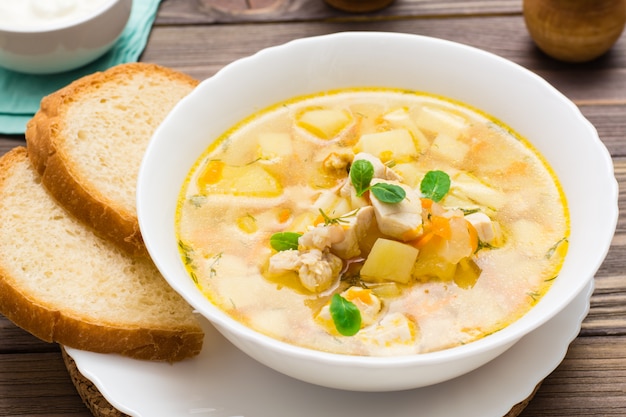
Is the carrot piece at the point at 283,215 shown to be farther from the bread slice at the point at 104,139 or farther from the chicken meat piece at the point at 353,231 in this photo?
the bread slice at the point at 104,139

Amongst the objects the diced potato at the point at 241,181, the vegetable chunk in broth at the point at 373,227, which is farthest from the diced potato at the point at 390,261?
the diced potato at the point at 241,181

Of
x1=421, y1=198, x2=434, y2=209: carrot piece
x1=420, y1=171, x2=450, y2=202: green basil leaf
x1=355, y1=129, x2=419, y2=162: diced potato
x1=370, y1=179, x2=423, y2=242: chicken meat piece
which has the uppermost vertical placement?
x1=370, y1=179, x2=423, y2=242: chicken meat piece

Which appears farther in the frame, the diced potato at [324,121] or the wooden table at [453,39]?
the diced potato at [324,121]

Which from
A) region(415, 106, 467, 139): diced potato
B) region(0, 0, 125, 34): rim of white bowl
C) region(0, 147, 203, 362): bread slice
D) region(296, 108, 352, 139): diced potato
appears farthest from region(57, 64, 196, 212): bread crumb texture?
region(415, 106, 467, 139): diced potato

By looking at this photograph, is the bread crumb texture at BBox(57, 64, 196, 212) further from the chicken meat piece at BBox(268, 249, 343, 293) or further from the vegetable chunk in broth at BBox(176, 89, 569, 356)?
the chicken meat piece at BBox(268, 249, 343, 293)

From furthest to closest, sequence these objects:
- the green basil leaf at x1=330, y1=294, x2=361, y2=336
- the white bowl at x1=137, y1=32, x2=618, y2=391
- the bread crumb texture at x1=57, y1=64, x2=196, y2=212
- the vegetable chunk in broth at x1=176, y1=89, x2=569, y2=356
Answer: the bread crumb texture at x1=57, y1=64, x2=196, y2=212, the vegetable chunk in broth at x1=176, y1=89, x2=569, y2=356, the green basil leaf at x1=330, y1=294, x2=361, y2=336, the white bowl at x1=137, y1=32, x2=618, y2=391

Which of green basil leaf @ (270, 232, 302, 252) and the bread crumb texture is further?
the bread crumb texture
